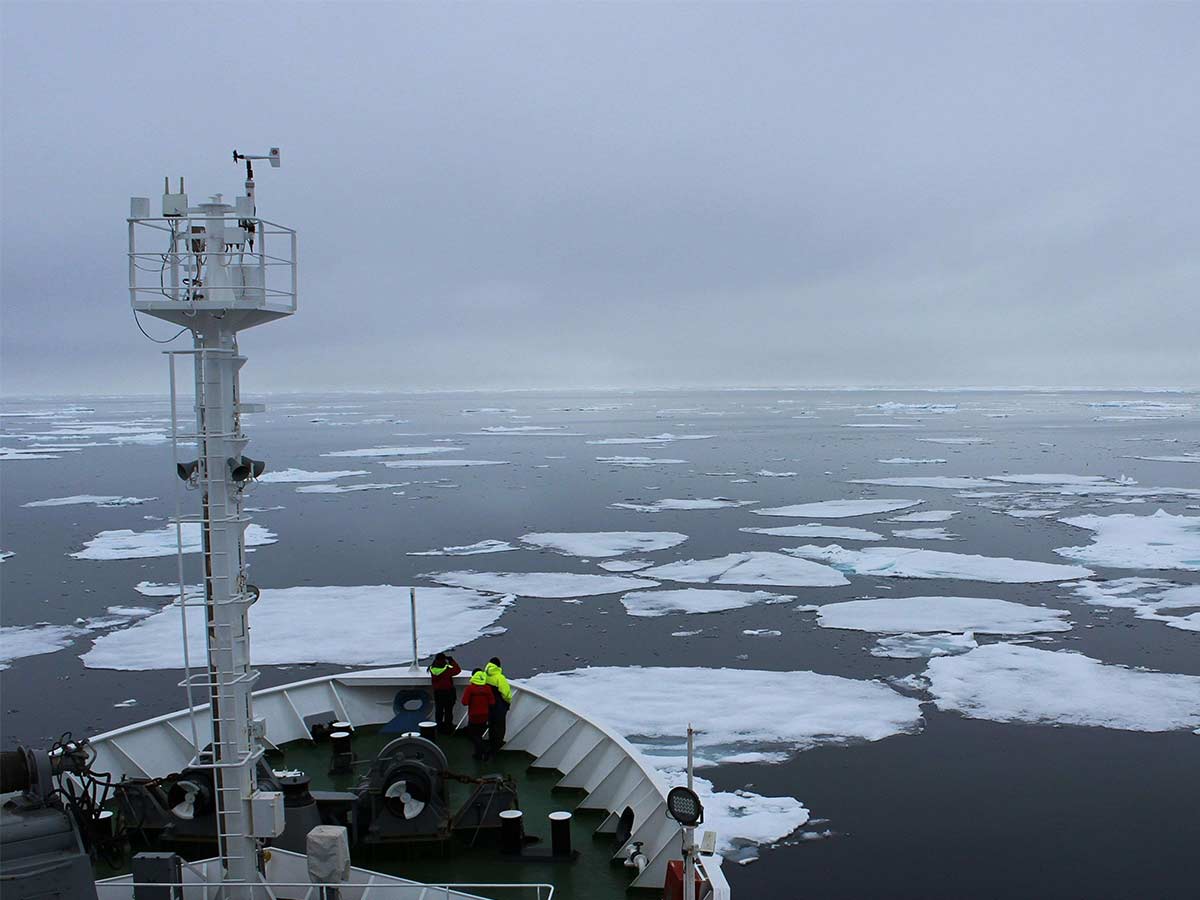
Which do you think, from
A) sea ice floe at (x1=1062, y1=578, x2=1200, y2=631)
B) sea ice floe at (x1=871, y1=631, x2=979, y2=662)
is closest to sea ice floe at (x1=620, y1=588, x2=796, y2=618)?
sea ice floe at (x1=871, y1=631, x2=979, y2=662)

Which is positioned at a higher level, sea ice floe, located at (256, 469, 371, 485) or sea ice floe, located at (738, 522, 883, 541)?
sea ice floe, located at (256, 469, 371, 485)

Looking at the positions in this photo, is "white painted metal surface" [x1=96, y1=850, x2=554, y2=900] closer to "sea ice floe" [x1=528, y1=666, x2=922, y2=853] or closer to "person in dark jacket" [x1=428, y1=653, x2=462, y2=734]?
"person in dark jacket" [x1=428, y1=653, x2=462, y2=734]

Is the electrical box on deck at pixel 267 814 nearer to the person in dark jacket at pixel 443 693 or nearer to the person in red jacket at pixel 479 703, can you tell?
the person in red jacket at pixel 479 703

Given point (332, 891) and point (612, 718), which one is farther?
point (612, 718)

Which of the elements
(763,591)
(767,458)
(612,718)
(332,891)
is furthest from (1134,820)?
(767,458)

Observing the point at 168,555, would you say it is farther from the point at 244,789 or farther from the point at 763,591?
the point at 244,789

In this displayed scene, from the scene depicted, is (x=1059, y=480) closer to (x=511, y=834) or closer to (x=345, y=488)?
(x=345, y=488)

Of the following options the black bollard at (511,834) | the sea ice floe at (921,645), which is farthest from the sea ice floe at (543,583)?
the black bollard at (511,834)
